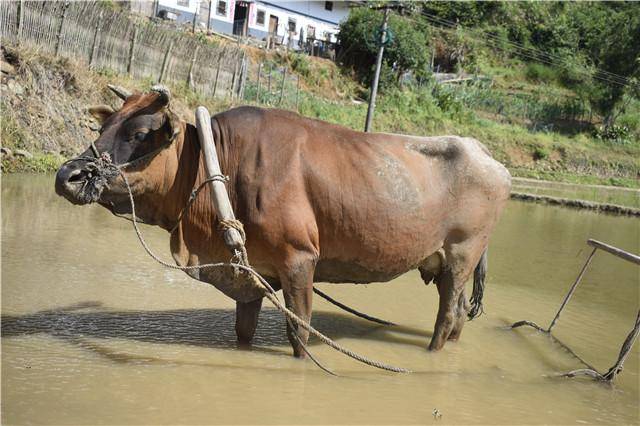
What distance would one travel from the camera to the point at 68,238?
30.8ft

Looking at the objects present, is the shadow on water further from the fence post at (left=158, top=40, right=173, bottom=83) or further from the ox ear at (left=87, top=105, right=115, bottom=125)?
the fence post at (left=158, top=40, right=173, bottom=83)

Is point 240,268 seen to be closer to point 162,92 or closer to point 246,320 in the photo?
point 246,320

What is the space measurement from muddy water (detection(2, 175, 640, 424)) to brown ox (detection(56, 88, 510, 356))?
637mm

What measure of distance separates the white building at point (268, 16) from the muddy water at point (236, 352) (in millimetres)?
30682

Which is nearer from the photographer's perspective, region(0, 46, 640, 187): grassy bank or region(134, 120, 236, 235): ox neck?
region(134, 120, 236, 235): ox neck

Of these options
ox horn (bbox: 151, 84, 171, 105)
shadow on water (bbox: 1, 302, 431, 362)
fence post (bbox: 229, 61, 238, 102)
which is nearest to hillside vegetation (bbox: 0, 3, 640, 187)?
fence post (bbox: 229, 61, 238, 102)

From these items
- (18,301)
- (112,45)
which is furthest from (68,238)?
(112,45)

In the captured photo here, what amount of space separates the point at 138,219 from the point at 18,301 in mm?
1726

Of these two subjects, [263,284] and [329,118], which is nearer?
[263,284]

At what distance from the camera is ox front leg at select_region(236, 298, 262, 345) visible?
606cm

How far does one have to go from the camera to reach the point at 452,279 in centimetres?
670

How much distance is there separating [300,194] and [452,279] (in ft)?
6.29

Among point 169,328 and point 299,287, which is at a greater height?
point 299,287

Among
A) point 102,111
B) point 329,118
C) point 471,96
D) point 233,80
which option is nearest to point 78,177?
point 102,111
